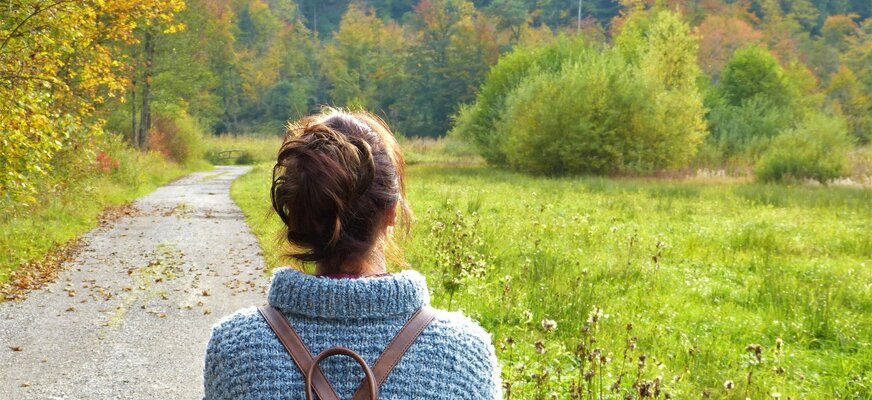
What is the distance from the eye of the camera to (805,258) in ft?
37.1

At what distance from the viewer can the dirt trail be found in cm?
560

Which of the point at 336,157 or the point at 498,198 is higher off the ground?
the point at 336,157

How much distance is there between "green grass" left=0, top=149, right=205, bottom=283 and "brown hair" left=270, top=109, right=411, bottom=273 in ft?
28.7

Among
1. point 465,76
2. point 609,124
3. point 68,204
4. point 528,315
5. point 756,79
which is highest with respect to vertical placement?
point 528,315

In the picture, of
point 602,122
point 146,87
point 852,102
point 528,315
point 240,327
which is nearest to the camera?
point 240,327

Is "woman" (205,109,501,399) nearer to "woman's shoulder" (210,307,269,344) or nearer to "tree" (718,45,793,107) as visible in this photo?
"woman's shoulder" (210,307,269,344)

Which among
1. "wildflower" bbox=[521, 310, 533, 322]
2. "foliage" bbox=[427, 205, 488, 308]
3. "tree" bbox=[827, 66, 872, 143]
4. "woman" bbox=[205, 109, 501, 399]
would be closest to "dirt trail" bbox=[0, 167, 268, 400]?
"foliage" bbox=[427, 205, 488, 308]

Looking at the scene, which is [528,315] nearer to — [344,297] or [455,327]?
[455,327]

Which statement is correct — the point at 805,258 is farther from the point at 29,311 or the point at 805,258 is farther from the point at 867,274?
the point at 29,311

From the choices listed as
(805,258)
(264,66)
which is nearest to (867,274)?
(805,258)

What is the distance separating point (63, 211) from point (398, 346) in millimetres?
14353

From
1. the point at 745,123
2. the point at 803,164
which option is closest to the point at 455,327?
the point at 803,164

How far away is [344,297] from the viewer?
61.9 inches

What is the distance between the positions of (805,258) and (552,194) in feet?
39.4
